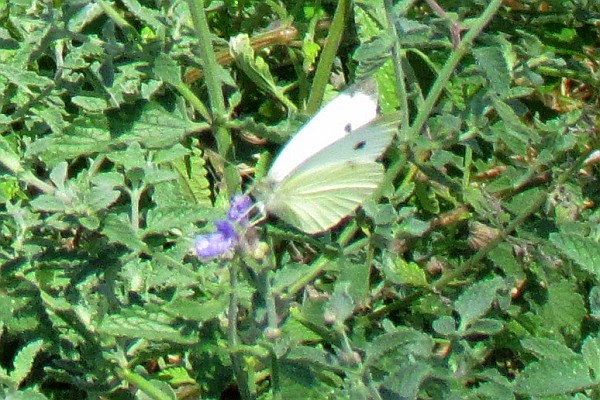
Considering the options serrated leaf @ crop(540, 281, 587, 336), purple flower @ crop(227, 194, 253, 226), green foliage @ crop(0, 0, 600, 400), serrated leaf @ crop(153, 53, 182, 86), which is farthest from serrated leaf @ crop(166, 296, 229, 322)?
serrated leaf @ crop(540, 281, 587, 336)

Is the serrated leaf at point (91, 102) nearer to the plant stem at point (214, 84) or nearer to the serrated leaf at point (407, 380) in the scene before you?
the plant stem at point (214, 84)

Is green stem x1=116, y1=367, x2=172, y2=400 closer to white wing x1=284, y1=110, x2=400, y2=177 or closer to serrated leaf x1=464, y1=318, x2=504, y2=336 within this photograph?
white wing x1=284, y1=110, x2=400, y2=177

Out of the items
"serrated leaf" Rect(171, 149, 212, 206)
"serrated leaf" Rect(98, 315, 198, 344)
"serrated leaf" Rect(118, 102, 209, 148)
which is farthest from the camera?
"serrated leaf" Rect(171, 149, 212, 206)

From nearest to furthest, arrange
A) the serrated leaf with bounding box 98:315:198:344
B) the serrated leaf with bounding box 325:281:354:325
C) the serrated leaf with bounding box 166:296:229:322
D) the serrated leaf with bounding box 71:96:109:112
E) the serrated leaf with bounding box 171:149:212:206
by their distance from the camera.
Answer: the serrated leaf with bounding box 325:281:354:325
the serrated leaf with bounding box 166:296:229:322
the serrated leaf with bounding box 98:315:198:344
the serrated leaf with bounding box 71:96:109:112
the serrated leaf with bounding box 171:149:212:206

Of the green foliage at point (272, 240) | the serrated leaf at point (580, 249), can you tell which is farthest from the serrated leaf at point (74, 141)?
the serrated leaf at point (580, 249)

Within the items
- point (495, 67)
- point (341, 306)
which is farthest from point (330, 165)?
point (341, 306)

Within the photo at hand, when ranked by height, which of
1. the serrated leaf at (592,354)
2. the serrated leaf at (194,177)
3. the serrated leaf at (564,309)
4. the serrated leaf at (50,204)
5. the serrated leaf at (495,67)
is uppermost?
the serrated leaf at (495,67)

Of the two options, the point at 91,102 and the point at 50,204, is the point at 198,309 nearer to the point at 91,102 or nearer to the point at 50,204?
the point at 50,204

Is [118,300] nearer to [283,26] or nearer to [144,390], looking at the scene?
[144,390]
